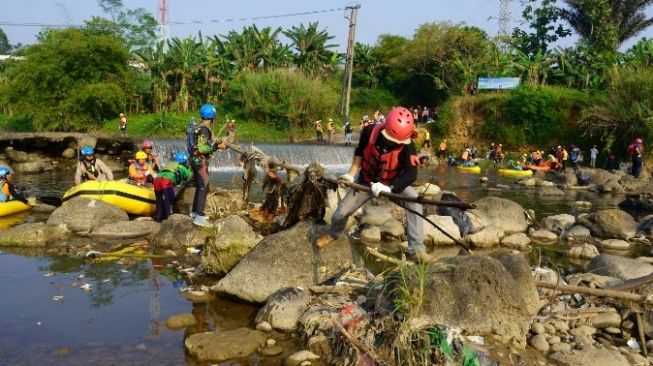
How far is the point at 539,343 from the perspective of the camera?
5.77 m

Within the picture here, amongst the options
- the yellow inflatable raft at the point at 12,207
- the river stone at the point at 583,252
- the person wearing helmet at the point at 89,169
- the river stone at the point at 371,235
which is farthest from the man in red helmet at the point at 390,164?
the yellow inflatable raft at the point at 12,207

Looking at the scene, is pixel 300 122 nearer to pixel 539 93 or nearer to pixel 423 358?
pixel 539 93

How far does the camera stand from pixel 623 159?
3269 cm

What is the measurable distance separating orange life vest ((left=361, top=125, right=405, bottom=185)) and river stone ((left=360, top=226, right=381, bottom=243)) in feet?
17.9

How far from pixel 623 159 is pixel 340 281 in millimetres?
30845

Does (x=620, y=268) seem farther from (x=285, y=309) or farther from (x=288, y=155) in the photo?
(x=288, y=155)

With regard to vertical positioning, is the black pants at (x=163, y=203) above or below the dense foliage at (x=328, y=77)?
below

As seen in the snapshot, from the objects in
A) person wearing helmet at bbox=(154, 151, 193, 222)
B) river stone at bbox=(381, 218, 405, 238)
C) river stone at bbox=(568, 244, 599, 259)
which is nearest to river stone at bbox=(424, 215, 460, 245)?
river stone at bbox=(381, 218, 405, 238)

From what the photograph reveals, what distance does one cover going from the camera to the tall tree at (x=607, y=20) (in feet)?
135

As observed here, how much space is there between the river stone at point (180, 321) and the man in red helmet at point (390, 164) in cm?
201

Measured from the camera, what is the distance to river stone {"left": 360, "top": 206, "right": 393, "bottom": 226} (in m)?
12.6

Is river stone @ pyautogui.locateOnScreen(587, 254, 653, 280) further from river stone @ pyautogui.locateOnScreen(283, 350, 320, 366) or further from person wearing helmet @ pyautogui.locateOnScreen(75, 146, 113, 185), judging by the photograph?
person wearing helmet @ pyautogui.locateOnScreen(75, 146, 113, 185)

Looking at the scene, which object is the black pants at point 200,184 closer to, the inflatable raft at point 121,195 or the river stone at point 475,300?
the inflatable raft at point 121,195

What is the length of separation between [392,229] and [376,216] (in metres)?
0.81
